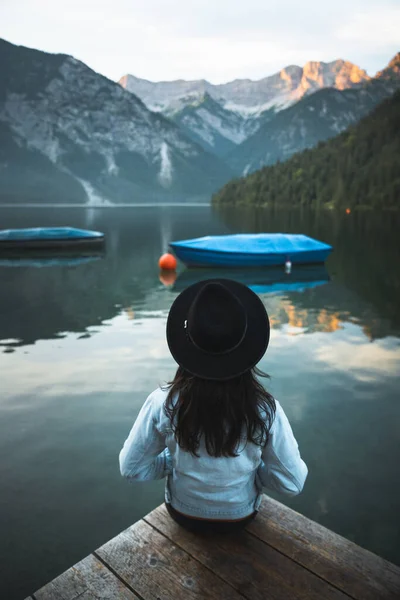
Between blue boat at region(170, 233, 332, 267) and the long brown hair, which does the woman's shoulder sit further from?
blue boat at region(170, 233, 332, 267)

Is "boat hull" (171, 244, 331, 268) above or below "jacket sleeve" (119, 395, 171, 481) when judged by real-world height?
below

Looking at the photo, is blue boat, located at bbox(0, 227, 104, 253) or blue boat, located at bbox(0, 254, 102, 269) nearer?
blue boat, located at bbox(0, 254, 102, 269)

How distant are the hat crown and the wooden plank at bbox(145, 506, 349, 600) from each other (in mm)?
1652

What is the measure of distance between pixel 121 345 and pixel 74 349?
1429 millimetres

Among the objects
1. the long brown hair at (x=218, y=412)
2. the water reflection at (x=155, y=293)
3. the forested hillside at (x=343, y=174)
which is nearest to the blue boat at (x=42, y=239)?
the water reflection at (x=155, y=293)

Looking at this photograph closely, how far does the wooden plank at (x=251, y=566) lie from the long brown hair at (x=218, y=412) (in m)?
0.85

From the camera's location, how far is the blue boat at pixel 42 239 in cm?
3775

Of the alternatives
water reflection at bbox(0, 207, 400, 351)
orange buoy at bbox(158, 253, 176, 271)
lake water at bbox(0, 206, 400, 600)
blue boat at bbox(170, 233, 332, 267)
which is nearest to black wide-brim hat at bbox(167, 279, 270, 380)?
lake water at bbox(0, 206, 400, 600)

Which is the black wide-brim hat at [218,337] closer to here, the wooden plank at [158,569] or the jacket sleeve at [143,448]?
the jacket sleeve at [143,448]

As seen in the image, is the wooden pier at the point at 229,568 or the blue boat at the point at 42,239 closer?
the wooden pier at the point at 229,568

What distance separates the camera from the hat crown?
2910 millimetres

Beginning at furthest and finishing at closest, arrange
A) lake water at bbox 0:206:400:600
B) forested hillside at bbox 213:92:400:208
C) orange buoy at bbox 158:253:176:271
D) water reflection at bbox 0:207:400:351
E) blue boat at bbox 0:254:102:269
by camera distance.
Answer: forested hillside at bbox 213:92:400:208 < blue boat at bbox 0:254:102:269 < orange buoy at bbox 158:253:176:271 < water reflection at bbox 0:207:400:351 < lake water at bbox 0:206:400:600

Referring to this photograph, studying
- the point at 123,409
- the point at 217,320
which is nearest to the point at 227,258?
the point at 123,409

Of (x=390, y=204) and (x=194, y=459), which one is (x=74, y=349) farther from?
(x=390, y=204)
